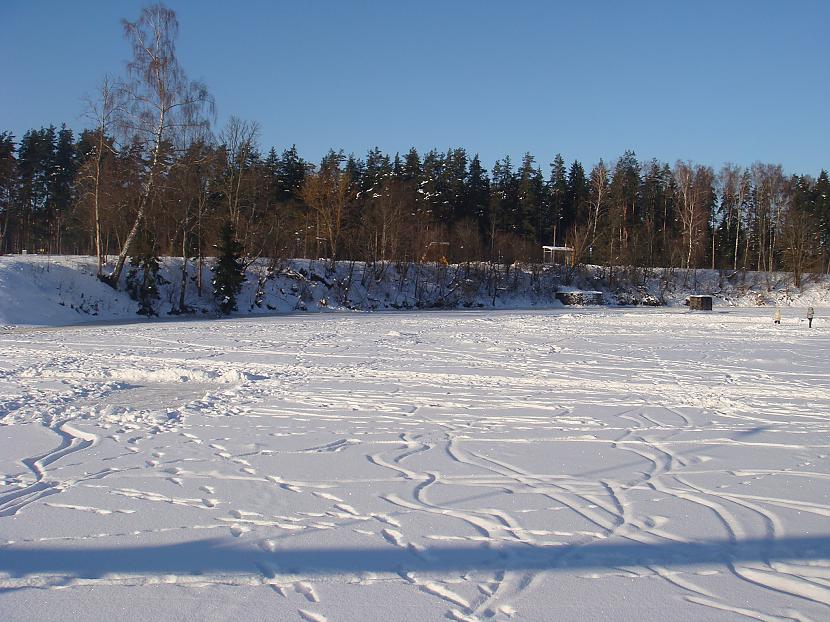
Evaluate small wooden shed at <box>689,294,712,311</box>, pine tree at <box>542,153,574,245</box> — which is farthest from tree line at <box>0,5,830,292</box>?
small wooden shed at <box>689,294,712,311</box>

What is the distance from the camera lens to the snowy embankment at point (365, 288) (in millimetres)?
27438

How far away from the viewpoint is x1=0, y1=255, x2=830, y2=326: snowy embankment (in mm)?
27438

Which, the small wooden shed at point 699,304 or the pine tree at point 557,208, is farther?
the pine tree at point 557,208

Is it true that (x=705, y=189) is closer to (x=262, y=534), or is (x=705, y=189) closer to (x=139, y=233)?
(x=139, y=233)

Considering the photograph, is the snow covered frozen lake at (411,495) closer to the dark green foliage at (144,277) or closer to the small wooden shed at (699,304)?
the dark green foliage at (144,277)

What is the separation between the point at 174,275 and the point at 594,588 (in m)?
34.6

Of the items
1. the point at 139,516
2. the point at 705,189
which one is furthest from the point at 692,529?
the point at 705,189

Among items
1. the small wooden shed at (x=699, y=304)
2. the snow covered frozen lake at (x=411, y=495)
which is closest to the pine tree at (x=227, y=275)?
the snow covered frozen lake at (x=411, y=495)

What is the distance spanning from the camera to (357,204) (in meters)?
54.6

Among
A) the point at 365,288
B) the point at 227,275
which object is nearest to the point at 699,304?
the point at 365,288

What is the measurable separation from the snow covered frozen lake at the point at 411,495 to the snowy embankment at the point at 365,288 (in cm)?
1741

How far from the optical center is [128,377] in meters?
11.7

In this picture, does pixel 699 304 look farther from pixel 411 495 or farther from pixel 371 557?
pixel 371 557

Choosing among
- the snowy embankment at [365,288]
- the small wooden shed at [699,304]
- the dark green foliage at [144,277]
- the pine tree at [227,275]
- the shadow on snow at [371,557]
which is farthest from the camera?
the small wooden shed at [699,304]
